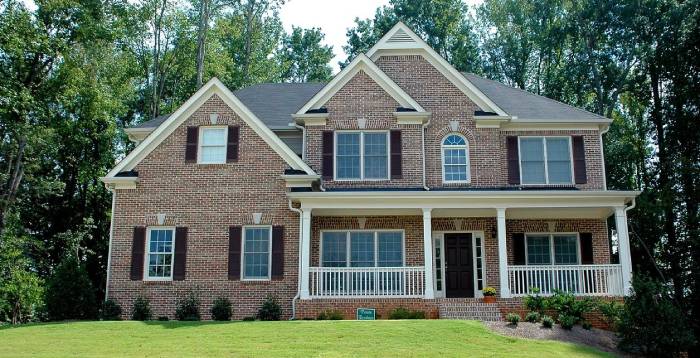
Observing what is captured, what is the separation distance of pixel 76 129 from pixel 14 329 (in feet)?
54.6

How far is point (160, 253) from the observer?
2073 centimetres

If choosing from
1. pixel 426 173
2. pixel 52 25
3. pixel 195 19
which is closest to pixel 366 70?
pixel 426 173

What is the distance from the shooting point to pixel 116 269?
20.5m

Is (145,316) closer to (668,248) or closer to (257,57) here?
(668,248)

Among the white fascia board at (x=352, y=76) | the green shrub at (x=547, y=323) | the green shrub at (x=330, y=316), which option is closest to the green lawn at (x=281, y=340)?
the green shrub at (x=547, y=323)

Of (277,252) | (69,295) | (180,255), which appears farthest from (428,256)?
(69,295)

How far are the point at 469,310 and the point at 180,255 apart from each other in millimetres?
8787

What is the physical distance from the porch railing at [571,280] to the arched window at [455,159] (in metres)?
3.77

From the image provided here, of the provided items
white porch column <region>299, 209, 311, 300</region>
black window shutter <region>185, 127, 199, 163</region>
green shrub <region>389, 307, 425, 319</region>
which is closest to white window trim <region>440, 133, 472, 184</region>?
white porch column <region>299, 209, 311, 300</region>

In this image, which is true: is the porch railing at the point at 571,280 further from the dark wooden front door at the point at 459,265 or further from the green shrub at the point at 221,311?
the green shrub at the point at 221,311

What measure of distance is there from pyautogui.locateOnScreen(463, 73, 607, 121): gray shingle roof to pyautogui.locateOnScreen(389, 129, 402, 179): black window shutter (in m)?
4.24

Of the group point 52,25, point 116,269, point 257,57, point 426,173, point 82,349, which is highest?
point 257,57

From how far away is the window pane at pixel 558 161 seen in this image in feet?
74.5

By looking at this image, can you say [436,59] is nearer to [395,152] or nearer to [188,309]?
[395,152]
